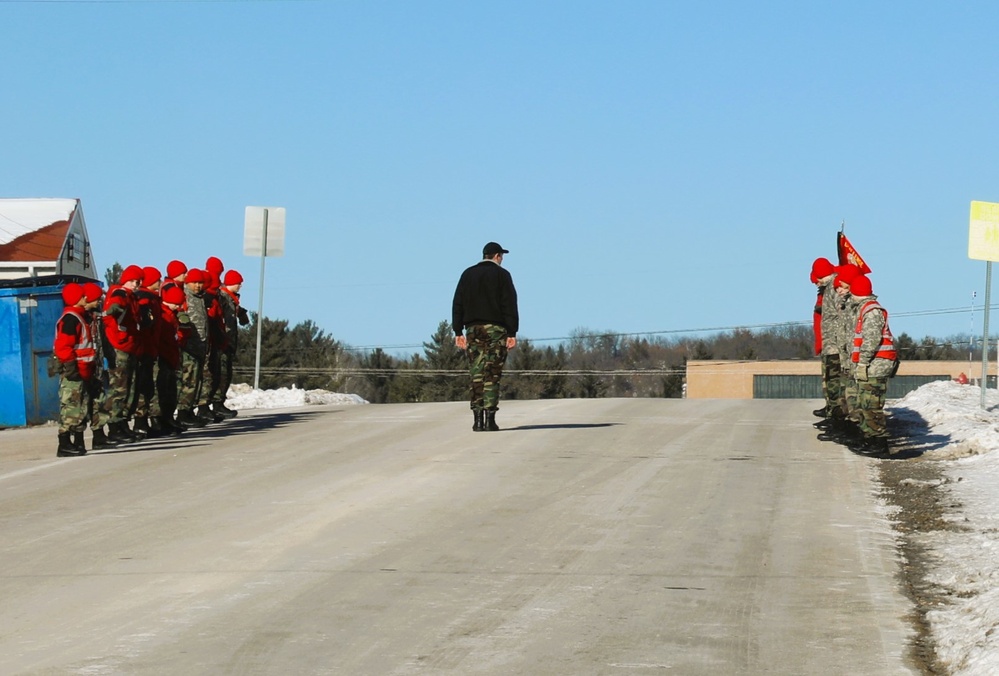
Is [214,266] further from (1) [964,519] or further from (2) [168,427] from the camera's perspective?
(1) [964,519]

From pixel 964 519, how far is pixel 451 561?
12.7 ft

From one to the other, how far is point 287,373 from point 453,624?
8016 cm

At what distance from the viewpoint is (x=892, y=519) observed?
10391mm

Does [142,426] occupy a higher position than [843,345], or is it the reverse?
[843,345]

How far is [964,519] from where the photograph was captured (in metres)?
10.2

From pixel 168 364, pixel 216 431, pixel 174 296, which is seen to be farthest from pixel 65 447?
pixel 174 296

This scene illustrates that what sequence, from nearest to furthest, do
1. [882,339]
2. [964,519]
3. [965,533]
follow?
1. [965,533]
2. [964,519]
3. [882,339]

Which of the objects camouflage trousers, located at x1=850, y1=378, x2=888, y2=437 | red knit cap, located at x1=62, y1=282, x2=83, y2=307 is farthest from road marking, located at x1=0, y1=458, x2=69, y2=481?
camouflage trousers, located at x1=850, y1=378, x2=888, y2=437

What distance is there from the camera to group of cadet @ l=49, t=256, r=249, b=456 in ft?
50.6

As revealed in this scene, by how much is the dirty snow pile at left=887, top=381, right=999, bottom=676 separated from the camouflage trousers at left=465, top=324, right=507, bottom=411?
4729mm

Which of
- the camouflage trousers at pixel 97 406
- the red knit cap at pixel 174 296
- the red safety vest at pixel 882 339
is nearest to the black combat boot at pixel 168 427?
the camouflage trousers at pixel 97 406

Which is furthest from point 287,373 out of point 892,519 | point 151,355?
point 892,519

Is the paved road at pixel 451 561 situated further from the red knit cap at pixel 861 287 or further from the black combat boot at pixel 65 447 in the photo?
the red knit cap at pixel 861 287

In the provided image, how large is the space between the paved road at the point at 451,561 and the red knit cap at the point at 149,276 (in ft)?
9.43
